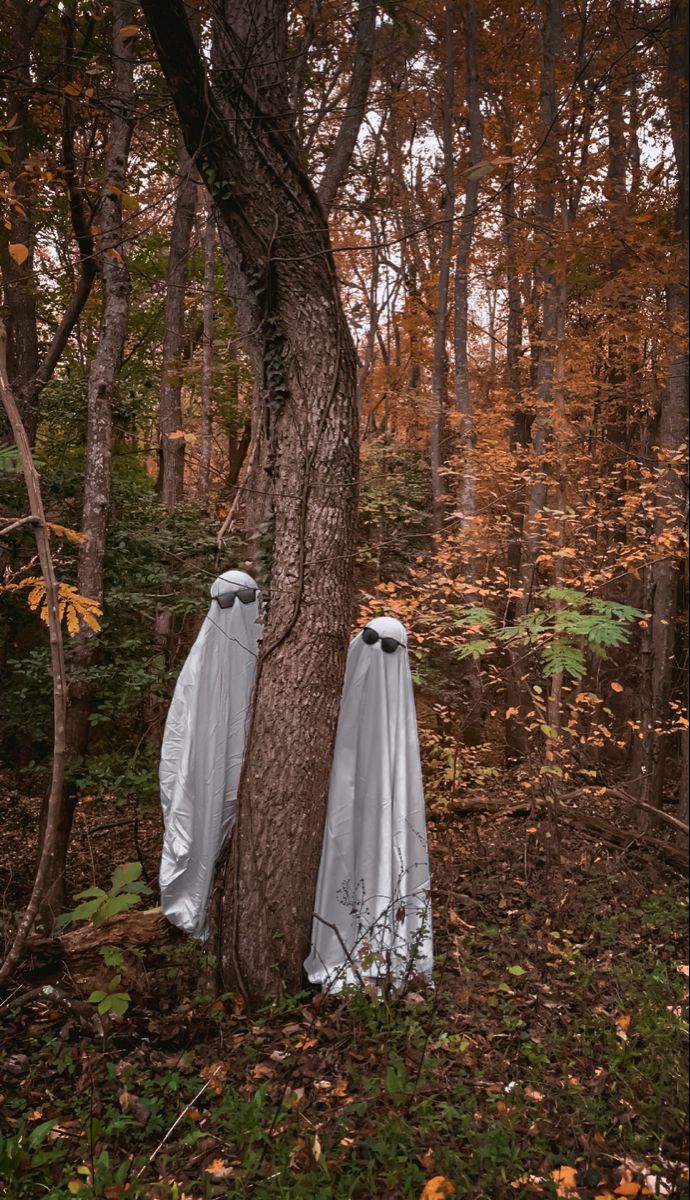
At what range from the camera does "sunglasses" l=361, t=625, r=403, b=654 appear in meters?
4.25

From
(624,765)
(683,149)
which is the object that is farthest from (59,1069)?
(624,765)

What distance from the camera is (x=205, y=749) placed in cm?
455

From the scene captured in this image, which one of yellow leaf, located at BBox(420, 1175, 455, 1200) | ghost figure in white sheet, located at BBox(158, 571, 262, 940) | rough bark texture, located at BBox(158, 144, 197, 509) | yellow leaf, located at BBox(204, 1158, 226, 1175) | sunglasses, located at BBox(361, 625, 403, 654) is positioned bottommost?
yellow leaf, located at BBox(204, 1158, 226, 1175)

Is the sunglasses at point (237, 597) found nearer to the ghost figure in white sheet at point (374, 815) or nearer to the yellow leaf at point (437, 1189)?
the ghost figure in white sheet at point (374, 815)

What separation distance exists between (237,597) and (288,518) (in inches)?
27.3

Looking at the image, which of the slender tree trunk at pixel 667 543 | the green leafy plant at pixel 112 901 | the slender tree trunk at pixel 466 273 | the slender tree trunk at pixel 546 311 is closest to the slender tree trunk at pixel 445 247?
the slender tree trunk at pixel 466 273

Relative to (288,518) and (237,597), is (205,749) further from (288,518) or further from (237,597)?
(288,518)

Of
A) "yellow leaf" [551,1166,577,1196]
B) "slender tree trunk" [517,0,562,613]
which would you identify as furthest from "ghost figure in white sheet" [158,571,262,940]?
"slender tree trunk" [517,0,562,613]

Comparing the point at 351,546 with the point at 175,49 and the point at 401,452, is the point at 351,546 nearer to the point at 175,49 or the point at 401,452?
the point at 175,49

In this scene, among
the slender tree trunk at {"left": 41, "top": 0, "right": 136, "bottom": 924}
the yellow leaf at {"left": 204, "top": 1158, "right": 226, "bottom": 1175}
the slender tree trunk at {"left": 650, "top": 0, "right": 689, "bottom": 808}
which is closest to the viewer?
the yellow leaf at {"left": 204, "top": 1158, "right": 226, "bottom": 1175}

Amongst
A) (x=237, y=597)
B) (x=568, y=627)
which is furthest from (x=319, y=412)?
(x=568, y=627)

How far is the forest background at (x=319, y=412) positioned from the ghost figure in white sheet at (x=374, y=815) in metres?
0.21

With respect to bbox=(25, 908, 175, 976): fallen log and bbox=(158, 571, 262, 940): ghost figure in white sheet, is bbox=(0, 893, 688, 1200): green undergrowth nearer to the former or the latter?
bbox=(25, 908, 175, 976): fallen log

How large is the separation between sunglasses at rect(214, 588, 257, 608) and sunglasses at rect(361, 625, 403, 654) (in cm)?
78
